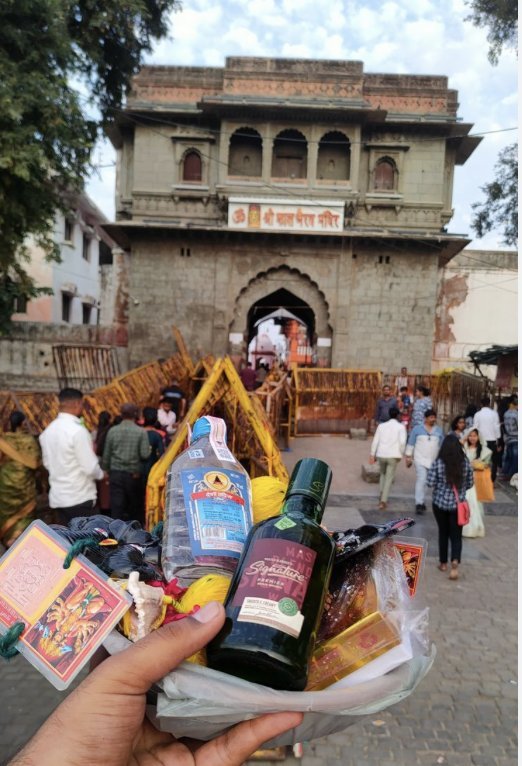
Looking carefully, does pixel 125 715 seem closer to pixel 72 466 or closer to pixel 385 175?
pixel 72 466

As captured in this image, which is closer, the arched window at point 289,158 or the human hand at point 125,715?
the human hand at point 125,715

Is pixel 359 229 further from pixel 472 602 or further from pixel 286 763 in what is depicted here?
pixel 286 763

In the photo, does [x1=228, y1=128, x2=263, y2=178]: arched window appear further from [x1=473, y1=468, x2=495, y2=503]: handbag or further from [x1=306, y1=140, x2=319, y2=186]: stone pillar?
[x1=473, y1=468, x2=495, y2=503]: handbag

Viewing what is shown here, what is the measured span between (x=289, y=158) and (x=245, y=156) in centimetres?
182

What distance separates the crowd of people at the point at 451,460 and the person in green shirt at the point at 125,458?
3445 mm

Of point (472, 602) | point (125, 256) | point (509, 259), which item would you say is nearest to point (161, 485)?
point (472, 602)

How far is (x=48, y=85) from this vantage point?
8.43m

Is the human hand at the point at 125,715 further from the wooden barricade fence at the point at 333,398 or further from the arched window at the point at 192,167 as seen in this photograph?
the arched window at the point at 192,167

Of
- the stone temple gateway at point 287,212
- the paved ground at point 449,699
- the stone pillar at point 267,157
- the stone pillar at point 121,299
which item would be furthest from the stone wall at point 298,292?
the paved ground at point 449,699

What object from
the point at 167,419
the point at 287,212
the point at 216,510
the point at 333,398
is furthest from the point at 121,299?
the point at 216,510

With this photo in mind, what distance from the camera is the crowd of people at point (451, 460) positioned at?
5492 millimetres

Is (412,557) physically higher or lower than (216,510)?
lower

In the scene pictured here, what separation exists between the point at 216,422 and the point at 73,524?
0.57 meters

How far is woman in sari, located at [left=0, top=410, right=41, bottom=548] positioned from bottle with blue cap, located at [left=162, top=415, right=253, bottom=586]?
13.6ft
